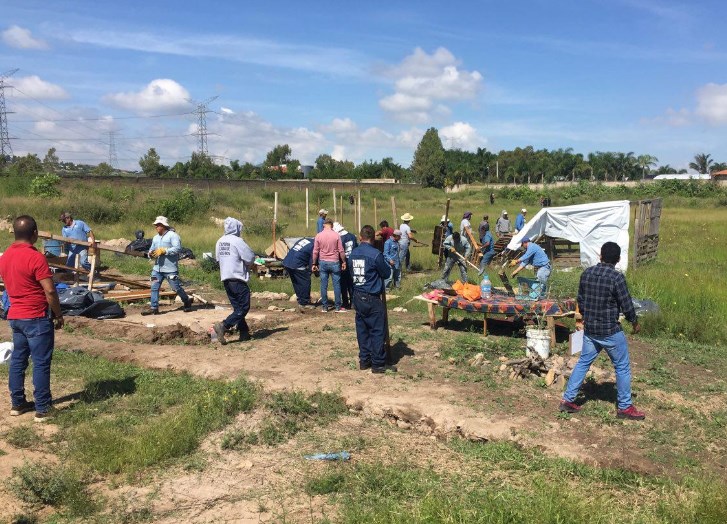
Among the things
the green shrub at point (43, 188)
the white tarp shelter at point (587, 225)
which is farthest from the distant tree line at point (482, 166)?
the white tarp shelter at point (587, 225)

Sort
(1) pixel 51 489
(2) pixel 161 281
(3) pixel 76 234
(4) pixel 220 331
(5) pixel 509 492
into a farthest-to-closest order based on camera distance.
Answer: (3) pixel 76 234, (2) pixel 161 281, (4) pixel 220 331, (1) pixel 51 489, (5) pixel 509 492

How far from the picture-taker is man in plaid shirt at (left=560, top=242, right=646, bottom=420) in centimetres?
602

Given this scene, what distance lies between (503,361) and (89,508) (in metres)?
5.06

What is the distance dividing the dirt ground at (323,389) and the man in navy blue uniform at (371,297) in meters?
0.33

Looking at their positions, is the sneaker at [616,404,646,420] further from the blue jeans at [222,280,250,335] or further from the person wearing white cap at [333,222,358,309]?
the person wearing white cap at [333,222,358,309]

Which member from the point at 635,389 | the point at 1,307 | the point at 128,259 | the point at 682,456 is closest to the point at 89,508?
the point at 682,456

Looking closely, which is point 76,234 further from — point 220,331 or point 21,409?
point 21,409

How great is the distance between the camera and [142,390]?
719cm

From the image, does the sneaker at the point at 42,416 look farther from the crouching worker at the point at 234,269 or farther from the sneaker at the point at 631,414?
the sneaker at the point at 631,414

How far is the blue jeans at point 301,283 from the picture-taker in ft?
39.0

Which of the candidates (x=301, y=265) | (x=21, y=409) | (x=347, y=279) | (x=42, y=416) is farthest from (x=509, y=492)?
(x=301, y=265)

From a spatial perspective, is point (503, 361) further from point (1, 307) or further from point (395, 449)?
point (1, 307)

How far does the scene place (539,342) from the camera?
7996mm

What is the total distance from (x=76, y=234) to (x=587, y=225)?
13.1 m
